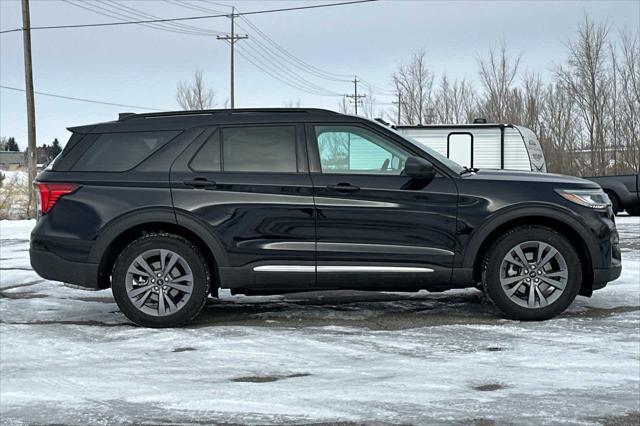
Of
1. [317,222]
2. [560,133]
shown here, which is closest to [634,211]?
[317,222]

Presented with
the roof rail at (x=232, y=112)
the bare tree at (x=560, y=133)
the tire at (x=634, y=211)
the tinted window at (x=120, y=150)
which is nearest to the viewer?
the tinted window at (x=120, y=150)

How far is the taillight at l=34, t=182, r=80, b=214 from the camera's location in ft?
20.1

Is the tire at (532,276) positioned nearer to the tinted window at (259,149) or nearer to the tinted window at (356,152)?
the tinted window at (356,152)

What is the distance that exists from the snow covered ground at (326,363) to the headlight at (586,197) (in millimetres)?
969

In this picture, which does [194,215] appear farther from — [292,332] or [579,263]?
[579,263]

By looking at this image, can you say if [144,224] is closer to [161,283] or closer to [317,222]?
[161,283]

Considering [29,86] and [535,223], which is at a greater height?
[29,86]

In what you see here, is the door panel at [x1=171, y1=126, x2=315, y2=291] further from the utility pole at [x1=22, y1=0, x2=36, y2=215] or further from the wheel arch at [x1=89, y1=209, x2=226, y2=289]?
the utility pole at [x1=22, y1=0, x2=36, y2=215]

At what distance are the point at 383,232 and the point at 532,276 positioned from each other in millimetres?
1302

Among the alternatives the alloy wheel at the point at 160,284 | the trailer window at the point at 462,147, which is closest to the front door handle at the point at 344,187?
the alloy wheel at the point at 160,284

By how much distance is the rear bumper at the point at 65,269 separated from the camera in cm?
603

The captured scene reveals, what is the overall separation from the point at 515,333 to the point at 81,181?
3.80 m

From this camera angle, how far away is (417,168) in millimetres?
5941

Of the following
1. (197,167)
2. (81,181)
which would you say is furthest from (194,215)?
(81,181)
